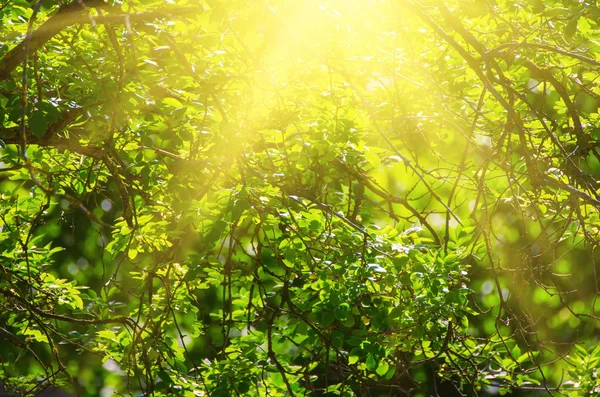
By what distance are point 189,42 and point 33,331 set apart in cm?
199

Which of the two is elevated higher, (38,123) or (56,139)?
(56,139)

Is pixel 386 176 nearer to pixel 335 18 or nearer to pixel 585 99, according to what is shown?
pixel 585 99

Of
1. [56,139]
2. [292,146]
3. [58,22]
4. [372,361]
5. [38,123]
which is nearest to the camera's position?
[38,123]

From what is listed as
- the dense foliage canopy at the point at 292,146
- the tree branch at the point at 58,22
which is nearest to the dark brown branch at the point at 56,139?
the dense foliage canopy at the point at 292,146

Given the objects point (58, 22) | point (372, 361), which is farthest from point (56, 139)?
point (372, 361)

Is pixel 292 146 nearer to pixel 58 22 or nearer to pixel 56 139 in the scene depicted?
pixel 56 139

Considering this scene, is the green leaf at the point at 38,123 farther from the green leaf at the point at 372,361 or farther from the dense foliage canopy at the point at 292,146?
the green leaf at the point at 372,361

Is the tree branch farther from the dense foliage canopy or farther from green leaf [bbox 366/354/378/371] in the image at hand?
green leaf [bbox 366/354/378/371]

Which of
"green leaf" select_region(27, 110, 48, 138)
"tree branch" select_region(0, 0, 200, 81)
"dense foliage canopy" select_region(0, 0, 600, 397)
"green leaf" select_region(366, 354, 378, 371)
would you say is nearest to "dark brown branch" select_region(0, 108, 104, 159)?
"dense foliage canopy" select_region(0, 0, 600, 397)

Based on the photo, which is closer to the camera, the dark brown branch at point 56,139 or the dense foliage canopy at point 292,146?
the dense foliage canopy at point 292,146

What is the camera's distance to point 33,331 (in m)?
4.14

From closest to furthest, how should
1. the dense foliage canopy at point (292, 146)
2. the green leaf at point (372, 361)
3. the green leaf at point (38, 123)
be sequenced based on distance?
the green leaf at point (38, 123), the dense foliage canopy at point (292, 146), the green leaf at point (372, 361)

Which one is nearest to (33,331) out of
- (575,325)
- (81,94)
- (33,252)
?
(33,252)

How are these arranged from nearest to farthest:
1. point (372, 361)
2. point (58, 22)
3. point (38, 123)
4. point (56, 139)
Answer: point (38, 123) → point (58, 22) → point (372, 361) → point (56, 139)
